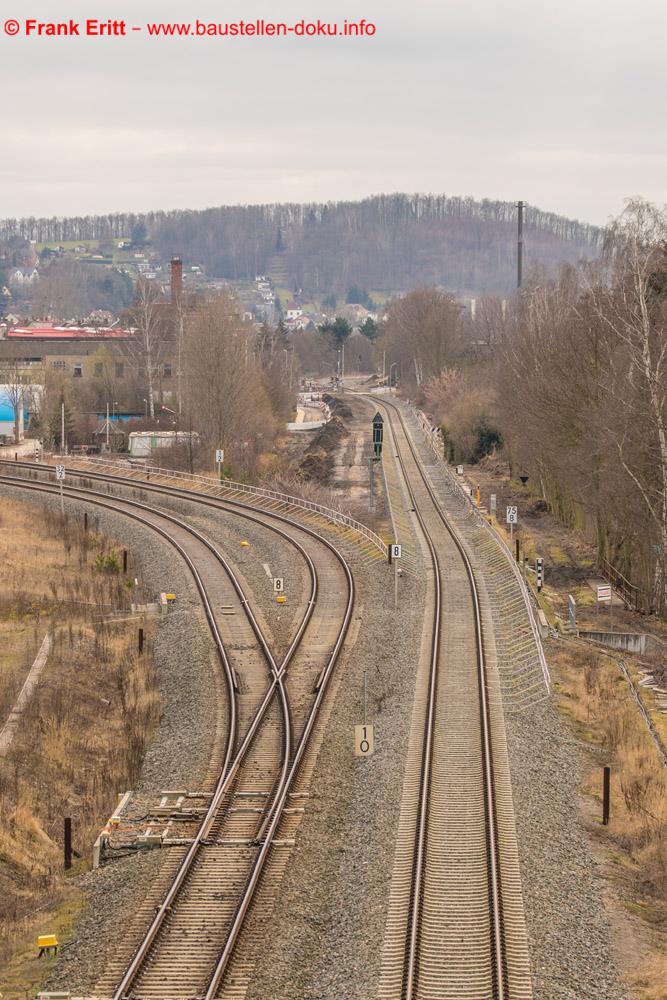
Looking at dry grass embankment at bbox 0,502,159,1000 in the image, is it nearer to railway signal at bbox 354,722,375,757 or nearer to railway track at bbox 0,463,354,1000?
railway track at bbox 0,463,354,1000

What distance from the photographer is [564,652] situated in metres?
33.5

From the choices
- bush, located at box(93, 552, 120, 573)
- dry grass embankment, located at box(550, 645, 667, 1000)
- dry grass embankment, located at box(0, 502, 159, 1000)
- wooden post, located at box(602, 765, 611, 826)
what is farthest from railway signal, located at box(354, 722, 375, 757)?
bush, located at box(93, 552, 120, 573)

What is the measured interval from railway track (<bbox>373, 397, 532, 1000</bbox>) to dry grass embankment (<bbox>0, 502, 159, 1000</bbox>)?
4.66 meters

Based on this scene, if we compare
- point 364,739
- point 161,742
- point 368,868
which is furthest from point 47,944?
point 161,742

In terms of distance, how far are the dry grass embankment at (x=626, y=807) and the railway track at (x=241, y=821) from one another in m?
4.79

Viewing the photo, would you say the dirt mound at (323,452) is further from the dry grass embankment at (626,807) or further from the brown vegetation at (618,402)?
the dry grass embankment at (626,807)

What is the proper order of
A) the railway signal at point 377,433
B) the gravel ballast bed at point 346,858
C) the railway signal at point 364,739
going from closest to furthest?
the gravel ballast bed at point 346,858, the railway signal at point 364,739, the railway signal at point 377,433

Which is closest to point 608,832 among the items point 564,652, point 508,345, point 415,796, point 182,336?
point 415,796

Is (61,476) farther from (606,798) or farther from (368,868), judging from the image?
(368,868)

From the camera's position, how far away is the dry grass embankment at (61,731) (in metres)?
18.9

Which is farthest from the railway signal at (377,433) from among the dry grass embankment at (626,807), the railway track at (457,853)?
the railway track at (457,853)

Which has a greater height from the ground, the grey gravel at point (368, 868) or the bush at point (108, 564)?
the bush at point (108, 564)

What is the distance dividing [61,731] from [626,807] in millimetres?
11760

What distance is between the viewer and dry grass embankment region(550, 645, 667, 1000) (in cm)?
1695
